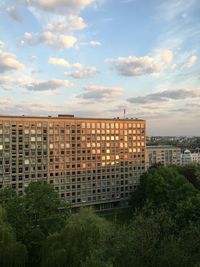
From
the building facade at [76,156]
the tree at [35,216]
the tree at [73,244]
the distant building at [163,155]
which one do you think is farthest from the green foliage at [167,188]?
the distant building at [163,155]

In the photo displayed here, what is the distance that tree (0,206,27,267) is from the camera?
3694 centimetres

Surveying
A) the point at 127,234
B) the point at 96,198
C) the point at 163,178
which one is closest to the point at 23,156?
the point at 96,198

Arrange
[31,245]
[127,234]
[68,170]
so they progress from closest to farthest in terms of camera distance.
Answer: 1. [127,234]
2. [31,245]
3. [68,170]

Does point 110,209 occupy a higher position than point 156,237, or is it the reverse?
point 156,237

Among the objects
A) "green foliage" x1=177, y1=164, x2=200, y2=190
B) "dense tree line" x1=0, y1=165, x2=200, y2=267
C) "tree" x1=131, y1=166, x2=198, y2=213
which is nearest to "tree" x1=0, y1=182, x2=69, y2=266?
"dense tree line" x1=0, y1=165, x2=200, y2=267

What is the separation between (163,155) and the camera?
625 feet

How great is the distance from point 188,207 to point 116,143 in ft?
198

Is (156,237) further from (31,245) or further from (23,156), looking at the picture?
(23,156)

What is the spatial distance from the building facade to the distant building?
75.4 metres

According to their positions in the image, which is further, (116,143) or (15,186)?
(116,143)

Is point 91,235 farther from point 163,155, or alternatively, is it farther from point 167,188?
point 163,155


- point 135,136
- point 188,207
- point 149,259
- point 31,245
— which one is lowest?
point 31,245

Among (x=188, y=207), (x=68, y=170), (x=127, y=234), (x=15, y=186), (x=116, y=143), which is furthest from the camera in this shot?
(x=116, y=143)

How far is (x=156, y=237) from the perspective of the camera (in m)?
20.7
